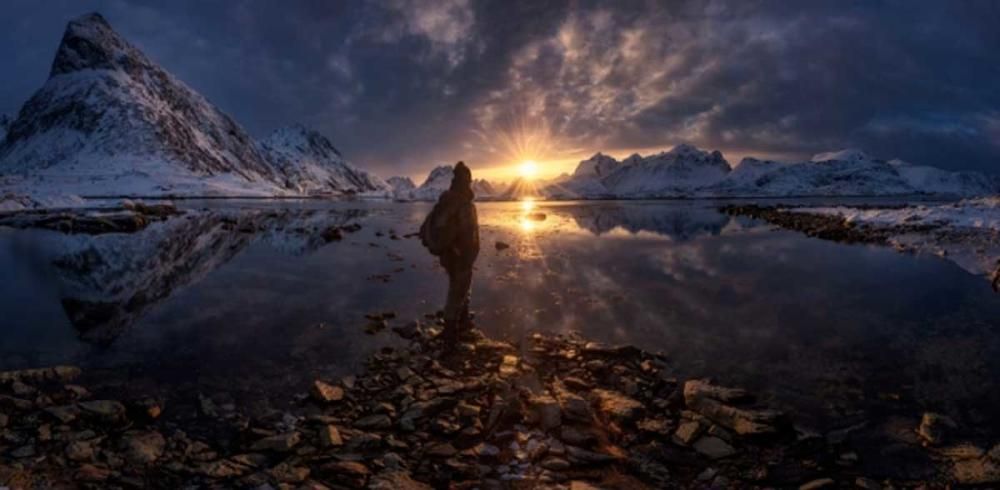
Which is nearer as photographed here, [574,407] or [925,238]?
[574,407]

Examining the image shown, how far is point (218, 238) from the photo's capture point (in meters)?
32.8

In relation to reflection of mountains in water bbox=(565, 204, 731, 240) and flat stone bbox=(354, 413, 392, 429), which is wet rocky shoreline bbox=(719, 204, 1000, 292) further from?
flat stone bbox=(354, 413, 392, 429)

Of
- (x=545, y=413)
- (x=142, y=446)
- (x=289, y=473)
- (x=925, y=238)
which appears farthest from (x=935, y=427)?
(x=925, y=238)

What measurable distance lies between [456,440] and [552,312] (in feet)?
25.1

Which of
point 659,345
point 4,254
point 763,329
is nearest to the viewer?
point 659,345

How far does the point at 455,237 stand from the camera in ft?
36.3

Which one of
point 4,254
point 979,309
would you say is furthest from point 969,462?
point 4,254

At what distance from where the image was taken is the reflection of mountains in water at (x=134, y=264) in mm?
13339

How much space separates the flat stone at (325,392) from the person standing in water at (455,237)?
311cm

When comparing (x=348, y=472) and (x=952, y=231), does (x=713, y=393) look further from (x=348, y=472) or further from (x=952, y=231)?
(x=952, y=231)

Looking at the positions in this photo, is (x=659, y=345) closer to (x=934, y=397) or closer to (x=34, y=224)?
(x=934, y=397)

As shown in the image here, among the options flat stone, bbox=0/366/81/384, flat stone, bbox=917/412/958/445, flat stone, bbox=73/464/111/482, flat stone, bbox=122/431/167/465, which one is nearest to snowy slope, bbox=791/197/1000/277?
flat stone, bbox=917/412/958/445

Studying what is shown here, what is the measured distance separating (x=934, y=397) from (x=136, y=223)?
4712cm

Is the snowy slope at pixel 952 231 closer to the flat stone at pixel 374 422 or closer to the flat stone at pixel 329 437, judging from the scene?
the flat stone at pixel 374 422
